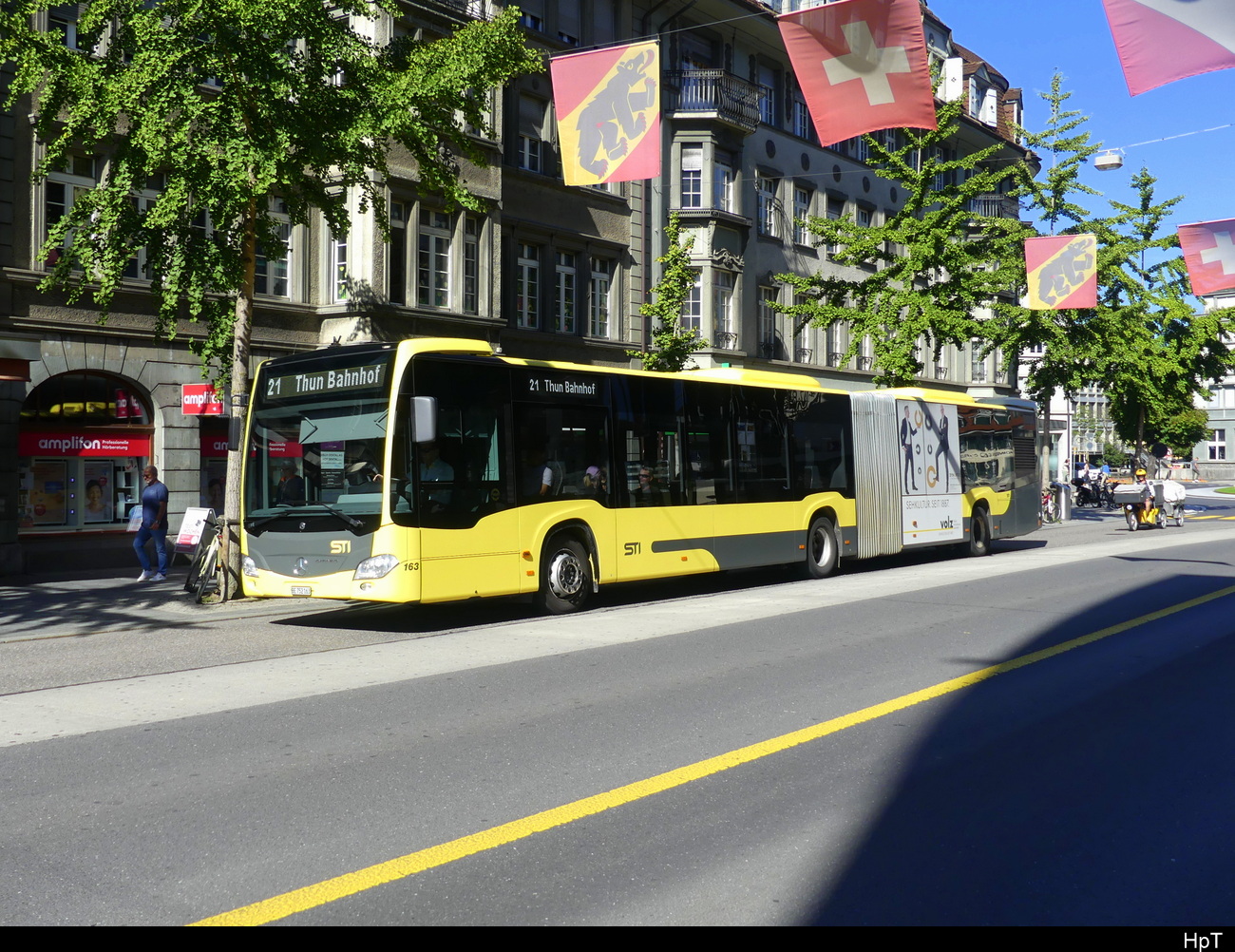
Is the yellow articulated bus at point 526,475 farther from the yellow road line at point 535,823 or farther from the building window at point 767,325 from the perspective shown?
the building window at point 767,325

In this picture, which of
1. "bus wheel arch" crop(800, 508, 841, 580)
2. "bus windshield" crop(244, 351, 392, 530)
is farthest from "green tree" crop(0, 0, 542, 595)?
"bus wheel arch" crop(800, 508, 841, 580)

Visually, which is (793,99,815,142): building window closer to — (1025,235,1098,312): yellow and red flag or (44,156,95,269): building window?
(1025,235,1098,312): yellow and red flag

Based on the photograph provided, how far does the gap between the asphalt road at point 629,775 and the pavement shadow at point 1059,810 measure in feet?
0.07

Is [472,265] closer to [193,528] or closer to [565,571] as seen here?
[193,528]

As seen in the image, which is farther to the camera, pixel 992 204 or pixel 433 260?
pixel 992 204

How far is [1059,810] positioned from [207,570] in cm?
1203

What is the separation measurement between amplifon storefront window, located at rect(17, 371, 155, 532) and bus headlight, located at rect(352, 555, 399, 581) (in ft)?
33.5

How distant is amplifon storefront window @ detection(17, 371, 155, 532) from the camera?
19469mm

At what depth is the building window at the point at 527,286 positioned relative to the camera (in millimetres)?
27481

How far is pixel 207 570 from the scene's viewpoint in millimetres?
14984

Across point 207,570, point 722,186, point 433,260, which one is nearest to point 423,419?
point 207,570

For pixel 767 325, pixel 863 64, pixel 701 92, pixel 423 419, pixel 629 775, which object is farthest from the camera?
pixel 767 325

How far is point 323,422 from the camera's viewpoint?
12.3 metres

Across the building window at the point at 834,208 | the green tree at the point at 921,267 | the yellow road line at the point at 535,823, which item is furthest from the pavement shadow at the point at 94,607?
the building window at the point at 834,208
